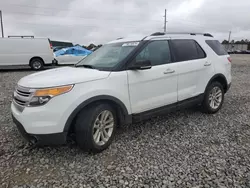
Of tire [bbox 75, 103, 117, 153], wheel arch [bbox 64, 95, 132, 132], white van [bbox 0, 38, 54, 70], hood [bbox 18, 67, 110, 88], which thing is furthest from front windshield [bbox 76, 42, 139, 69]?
white van [bbox 0, 38, 54, 70]

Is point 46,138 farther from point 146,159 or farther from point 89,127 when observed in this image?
point 146,159

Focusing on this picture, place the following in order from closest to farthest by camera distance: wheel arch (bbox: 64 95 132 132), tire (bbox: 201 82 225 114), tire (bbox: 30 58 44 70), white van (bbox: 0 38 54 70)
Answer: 1. wheel arch (bbox: 64 95 132 132)
2. tire (bbox: 201 82 225 114)
3. white van (bbox: 0 38 54 70)
4. tire (bbox: 30 58 44 70)

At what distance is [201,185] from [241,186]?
449mm

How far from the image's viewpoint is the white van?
13.1 m

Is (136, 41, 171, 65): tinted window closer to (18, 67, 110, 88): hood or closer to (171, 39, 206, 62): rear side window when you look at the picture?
(171, 39, 206, 62): rear side window

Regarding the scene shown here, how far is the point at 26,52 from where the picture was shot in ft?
44.5

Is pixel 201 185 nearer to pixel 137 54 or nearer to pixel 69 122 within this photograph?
pixel 69 122

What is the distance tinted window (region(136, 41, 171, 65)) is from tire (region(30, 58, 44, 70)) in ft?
39.0

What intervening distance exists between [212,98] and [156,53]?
1.92 meters

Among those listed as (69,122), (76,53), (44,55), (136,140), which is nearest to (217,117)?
(136,140)

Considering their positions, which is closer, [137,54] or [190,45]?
[137,54]

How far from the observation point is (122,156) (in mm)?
3145

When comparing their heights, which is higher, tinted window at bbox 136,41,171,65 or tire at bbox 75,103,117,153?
tinted window at bbox 136,41,171,65

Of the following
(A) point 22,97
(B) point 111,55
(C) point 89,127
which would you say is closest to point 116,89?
(C) point 89,127
